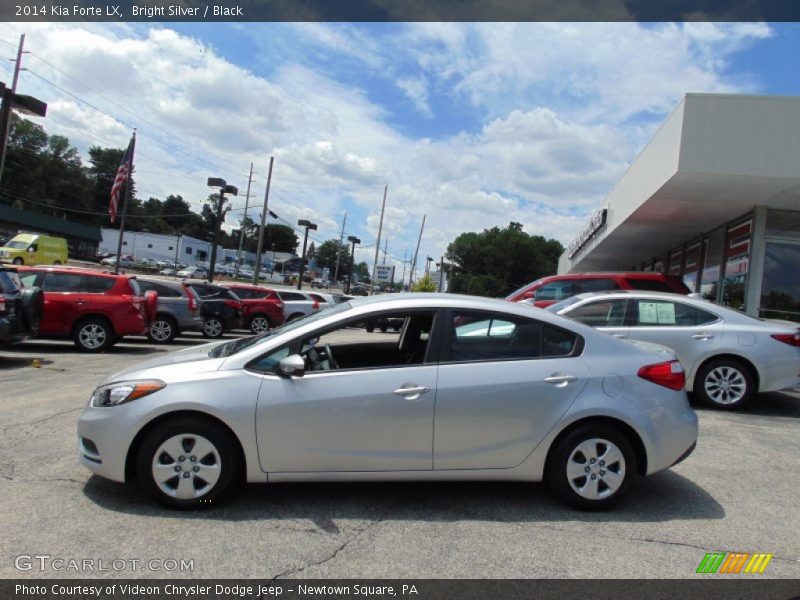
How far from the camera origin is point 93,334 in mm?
11711

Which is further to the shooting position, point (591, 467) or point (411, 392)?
point (591, 467)

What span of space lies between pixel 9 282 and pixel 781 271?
16.6m

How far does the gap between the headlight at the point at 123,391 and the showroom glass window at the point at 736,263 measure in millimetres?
14952

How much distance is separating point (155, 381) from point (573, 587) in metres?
2.90

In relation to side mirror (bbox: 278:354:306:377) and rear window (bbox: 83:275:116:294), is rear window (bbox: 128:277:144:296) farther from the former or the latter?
side mirror (bbox: 278:354:306:377)

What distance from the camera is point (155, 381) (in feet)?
13.3

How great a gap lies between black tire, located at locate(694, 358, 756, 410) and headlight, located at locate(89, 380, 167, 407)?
273 inches

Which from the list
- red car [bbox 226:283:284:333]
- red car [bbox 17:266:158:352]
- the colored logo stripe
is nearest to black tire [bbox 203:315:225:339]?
red car [bbox 226:283:284:333]

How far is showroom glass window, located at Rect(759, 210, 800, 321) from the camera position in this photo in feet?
48.8

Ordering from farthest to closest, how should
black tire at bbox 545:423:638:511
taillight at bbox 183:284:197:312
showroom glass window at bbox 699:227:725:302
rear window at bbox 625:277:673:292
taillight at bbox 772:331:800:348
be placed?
showroom glass window at bbox 699:227:725:302
taillight at bbox 183:284:197:312
rear window at bbox 625:277:673:292
taillight at bbox 772:331:800:348
black tire at bbox 545:423:638:511

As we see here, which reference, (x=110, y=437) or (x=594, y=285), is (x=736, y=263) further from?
(x=110, y=437)

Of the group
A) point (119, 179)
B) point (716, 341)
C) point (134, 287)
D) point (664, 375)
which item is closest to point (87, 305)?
point (134, 287)

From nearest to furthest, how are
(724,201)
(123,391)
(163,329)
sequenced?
(123,391)
(724,201)
(163,329)

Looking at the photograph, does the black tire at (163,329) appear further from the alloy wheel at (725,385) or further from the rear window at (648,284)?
the alloy wheel at (725,385)
